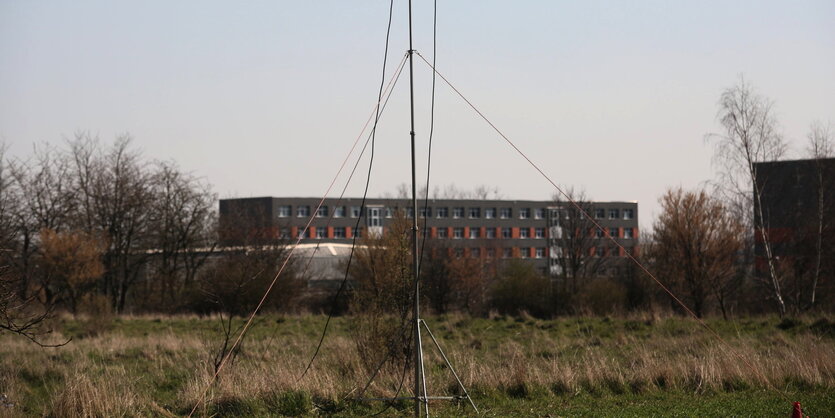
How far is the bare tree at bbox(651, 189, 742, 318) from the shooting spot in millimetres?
34000

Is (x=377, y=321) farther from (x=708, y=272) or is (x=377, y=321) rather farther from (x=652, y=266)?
(x=652, y=266)

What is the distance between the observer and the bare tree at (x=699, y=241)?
112 feet

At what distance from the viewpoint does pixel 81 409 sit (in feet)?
32.9

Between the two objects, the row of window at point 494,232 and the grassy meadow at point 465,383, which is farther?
the row of window at point 494,232

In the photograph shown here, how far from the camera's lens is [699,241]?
1344 inches

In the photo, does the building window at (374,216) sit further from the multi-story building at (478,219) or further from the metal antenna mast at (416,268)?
the metal antenna mast at (416,268)

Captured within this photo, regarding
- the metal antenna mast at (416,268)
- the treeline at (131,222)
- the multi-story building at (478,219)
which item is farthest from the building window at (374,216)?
the metal antenna mast at (416,268)

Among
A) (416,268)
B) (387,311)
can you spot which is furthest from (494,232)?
(416,268)

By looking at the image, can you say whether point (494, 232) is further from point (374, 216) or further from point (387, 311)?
point (387, 311)

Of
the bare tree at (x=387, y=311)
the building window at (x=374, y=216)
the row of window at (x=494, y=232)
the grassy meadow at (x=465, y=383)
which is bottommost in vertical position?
the grassy meadow at (x=465, y=383)

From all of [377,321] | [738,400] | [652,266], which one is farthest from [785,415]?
[652,266]

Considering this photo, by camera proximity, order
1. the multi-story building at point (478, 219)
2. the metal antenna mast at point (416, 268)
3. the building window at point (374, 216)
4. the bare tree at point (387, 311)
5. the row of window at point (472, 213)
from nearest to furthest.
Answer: the metal antenna mast at point (416, 268)
the bare tree at point (387, 311)
the multi-story building at point (478, 219)
the row of window at point (472, 213)
the building window at point (374, 216)

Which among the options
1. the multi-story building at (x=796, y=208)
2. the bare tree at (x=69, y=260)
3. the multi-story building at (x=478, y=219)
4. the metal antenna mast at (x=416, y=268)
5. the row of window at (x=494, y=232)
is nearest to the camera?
the metal antenna mast at (x=416, y=268)

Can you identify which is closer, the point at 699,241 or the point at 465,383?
the point at 465,383
